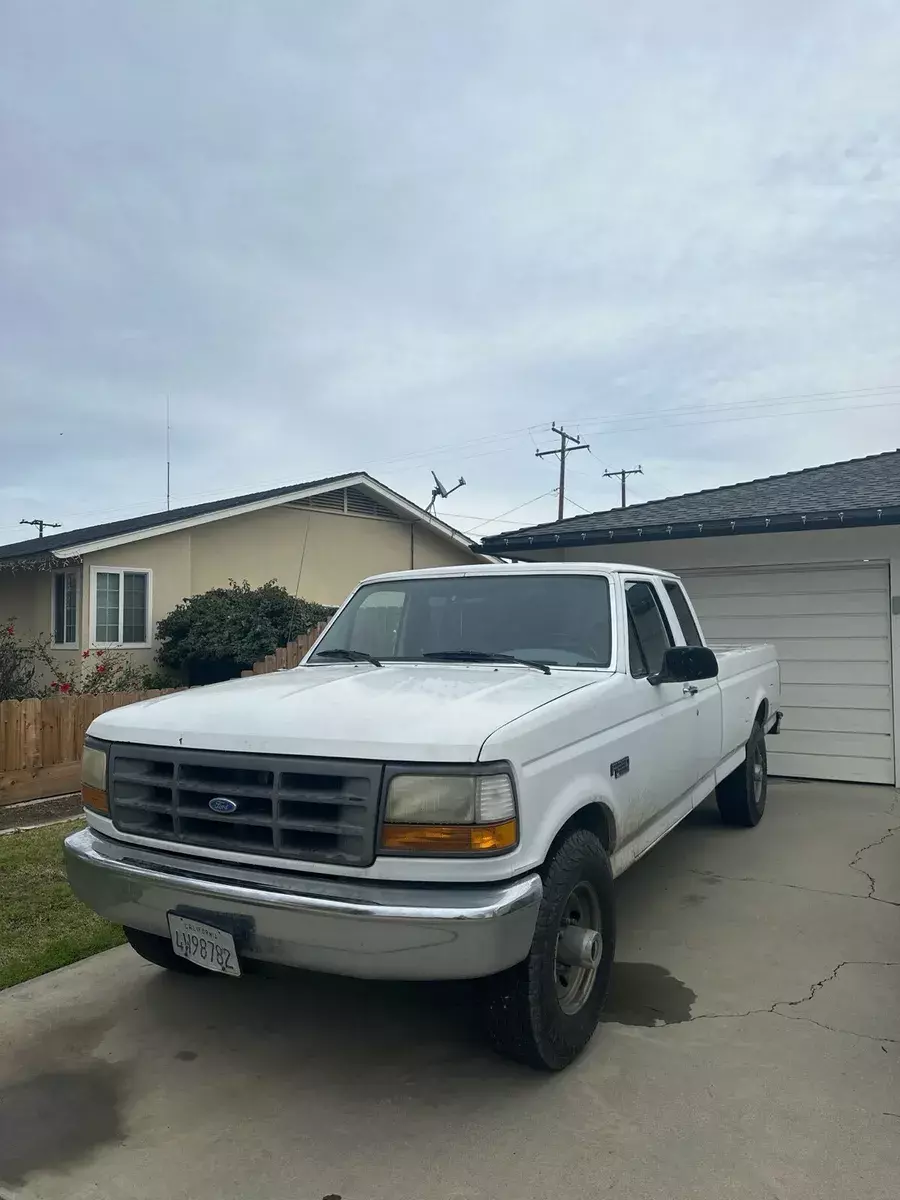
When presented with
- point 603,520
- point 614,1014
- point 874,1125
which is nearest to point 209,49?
point 603,520

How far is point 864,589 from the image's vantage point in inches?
345

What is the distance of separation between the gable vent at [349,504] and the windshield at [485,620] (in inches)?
483

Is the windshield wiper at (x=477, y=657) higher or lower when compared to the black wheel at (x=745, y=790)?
higher

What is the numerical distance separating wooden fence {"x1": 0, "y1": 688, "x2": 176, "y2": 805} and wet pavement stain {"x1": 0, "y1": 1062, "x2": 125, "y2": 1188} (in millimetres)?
5052

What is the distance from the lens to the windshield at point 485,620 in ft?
14.3

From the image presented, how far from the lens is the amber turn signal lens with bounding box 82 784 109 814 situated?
3.50 metres

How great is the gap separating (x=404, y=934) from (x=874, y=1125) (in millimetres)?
1784

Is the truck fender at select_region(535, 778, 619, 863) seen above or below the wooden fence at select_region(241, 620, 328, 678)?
below

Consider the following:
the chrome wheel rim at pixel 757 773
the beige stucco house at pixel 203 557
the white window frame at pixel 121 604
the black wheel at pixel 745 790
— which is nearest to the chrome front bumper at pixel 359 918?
the black wheel at pixel 745 790

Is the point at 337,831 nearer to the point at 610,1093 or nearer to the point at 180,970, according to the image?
the point at 610,1093

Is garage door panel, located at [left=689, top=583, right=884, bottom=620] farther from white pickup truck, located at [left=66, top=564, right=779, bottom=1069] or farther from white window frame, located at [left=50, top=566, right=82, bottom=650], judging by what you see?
white window frame, located at [left=50, top=566, right=82, bottom=650]

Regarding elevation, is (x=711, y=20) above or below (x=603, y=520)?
above

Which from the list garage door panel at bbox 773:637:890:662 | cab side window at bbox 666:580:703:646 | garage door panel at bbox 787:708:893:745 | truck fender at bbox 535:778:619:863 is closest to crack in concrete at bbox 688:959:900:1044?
truck fender at bbox 535:778:619:863

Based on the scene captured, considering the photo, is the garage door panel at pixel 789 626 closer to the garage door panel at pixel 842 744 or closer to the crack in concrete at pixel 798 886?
the garage door panel at pixel 842 744
